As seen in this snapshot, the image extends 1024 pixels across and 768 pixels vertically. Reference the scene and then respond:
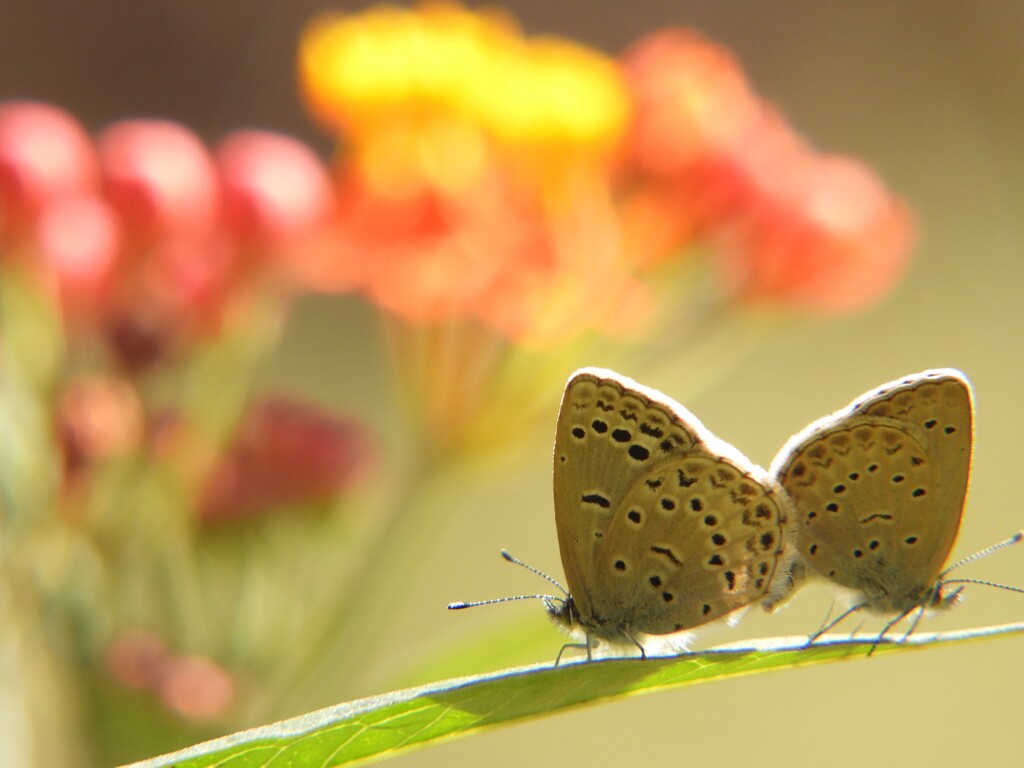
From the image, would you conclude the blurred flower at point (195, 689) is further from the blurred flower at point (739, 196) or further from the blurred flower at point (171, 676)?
the blurred flower at point (739, 196)

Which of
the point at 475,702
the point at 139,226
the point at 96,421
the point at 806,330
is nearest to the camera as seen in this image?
the point at 475,702

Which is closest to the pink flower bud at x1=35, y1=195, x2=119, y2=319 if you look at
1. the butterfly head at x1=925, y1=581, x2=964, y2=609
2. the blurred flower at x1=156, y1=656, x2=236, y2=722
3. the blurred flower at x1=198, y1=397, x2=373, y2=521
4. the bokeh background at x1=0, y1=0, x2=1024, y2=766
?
the blurred flower at x1=198, y1=397, x2=373, y2=521

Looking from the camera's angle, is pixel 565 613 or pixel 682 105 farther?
pixel 682 105

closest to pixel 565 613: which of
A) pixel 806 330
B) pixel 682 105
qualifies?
pixel 682 105

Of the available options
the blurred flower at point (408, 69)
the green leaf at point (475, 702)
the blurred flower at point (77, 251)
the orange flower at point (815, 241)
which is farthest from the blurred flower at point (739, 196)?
the green leaf at point (475, 702)

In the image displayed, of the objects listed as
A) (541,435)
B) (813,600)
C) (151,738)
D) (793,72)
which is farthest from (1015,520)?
(151,738)

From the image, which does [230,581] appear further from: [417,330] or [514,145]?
[514,145]

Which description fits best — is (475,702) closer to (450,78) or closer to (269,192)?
(269,192)
